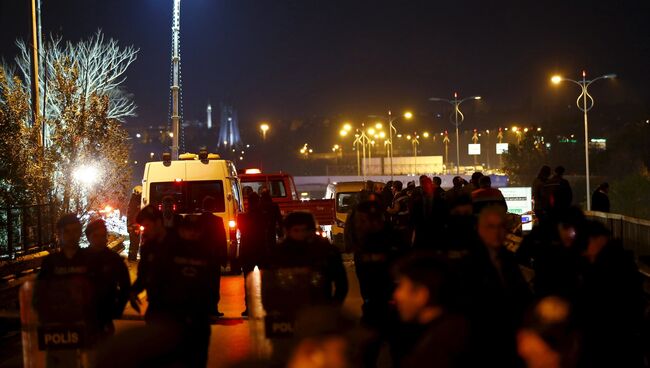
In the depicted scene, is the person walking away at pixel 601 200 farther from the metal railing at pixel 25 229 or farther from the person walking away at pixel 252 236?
the metal railing at pixel 25 229

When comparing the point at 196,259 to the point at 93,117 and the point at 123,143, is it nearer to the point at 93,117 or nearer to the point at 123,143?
the point at 93,117

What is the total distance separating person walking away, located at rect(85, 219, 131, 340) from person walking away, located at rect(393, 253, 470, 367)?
2.84m

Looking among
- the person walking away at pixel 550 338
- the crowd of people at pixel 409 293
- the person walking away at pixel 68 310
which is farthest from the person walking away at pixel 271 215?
the person walking away at pixel 550 338

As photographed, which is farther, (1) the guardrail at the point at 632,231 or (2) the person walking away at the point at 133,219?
(2) the person walking away at the point at 133,219

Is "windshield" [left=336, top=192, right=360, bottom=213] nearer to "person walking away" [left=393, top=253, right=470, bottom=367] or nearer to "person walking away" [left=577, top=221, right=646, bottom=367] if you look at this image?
"person walking away" [left=577, top=221, right=646, bottom=367]

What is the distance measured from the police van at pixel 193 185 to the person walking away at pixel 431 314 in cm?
1480

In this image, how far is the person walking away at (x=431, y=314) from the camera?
460 centimetres

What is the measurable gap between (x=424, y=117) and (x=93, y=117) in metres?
130

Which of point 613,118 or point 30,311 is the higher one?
point 613,118

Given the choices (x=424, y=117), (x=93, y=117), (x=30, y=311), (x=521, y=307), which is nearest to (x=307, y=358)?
(x=521, y=307)

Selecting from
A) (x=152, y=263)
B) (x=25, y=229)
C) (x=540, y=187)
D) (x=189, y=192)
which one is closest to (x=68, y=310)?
(x=152, y=263)

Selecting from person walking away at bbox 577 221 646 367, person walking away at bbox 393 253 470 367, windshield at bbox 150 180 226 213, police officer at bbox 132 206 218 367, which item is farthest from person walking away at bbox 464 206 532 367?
windshield at bbox 150 180 226 213

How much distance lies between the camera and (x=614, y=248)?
21.0ft

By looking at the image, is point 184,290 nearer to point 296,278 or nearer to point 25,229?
point 296,278
